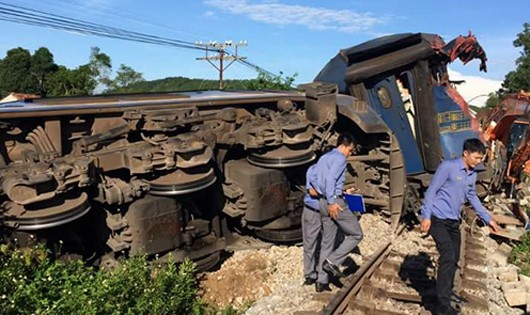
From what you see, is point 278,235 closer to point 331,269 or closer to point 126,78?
point 331,269

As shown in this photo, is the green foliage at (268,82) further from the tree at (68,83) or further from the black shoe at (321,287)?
the tree at (68,83)

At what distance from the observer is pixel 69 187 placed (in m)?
4.79

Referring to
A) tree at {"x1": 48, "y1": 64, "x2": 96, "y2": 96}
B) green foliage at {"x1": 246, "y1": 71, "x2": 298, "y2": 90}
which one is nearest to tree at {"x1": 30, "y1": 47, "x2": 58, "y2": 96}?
tree at {"x1": 48, "y1": 64, "x2": 96, "y2": 96}

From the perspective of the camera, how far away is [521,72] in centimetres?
4978

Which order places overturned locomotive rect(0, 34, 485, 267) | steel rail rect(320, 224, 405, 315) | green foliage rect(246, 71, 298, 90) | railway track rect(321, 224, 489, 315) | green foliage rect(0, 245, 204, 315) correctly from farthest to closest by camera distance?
green foliage rect(246, 71, 298, 90), railway track rect(321, 224, 489, 315), overturned locomotive rect(0, 34, 485, 267), steel rail rect(320, 224, 405, 315), green foliage rect(0, 245, 204, 315)

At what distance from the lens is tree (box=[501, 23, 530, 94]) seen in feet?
161

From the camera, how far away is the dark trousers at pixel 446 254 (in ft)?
16.6

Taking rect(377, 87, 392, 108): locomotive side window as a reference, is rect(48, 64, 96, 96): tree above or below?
above

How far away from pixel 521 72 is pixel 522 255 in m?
47.8

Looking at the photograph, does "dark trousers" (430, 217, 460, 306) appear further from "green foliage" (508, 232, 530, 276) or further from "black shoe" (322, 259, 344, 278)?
"green foliage" (508, 232, 530, 276)

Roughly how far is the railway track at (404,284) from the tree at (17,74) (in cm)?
5410

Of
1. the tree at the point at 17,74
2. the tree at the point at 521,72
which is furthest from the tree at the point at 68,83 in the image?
the tree at the point at 521,72

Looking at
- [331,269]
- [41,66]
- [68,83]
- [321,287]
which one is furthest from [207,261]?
[41,66]

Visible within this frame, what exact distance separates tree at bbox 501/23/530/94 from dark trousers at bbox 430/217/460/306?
161 ft
